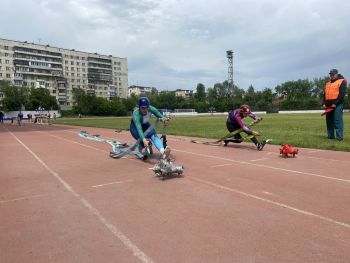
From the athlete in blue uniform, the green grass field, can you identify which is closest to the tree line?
the green grass field

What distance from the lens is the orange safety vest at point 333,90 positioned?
14104mm

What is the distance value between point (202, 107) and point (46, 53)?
56.9 meters

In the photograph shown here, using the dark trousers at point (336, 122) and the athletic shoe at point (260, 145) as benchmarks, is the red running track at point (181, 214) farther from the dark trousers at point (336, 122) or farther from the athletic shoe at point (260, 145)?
the dark trousers at point (336, 122)

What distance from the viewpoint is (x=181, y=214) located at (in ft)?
17.2

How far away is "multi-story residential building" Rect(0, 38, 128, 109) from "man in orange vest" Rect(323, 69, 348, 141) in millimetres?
115692

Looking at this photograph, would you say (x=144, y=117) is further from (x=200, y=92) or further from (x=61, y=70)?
(x=200, y=92)

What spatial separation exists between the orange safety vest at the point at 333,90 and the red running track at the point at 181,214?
5.62 metres

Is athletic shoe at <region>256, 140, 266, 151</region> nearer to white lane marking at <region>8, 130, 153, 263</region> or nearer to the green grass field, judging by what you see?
the green grass field

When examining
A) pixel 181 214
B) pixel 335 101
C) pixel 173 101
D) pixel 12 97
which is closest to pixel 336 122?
pixel 335 101

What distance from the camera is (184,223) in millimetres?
4836

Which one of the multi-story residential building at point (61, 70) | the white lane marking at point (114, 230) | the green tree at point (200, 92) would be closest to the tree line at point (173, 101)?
the green tree at point (200, 92)

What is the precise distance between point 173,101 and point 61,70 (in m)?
41.3

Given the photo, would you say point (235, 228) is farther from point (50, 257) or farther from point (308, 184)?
point (308, 184)

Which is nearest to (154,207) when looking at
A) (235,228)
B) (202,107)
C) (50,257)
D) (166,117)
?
(235,228)
